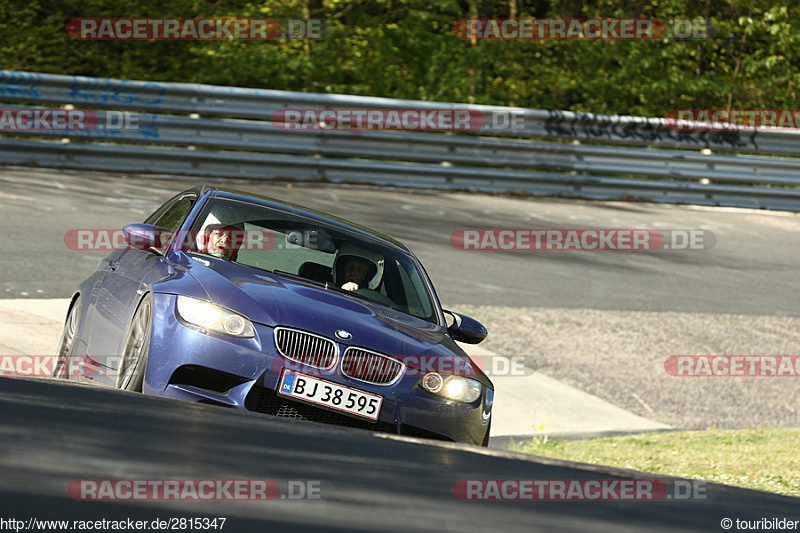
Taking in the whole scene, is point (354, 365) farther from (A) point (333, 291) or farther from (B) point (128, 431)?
(B) point (128, 431)

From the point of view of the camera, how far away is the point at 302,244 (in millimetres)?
6391

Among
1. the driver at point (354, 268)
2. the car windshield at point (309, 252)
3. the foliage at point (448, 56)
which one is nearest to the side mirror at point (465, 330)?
the car windshield at point (309, 252)

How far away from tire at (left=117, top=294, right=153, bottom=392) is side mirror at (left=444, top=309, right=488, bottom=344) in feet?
6.49

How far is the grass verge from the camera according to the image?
20.8ft

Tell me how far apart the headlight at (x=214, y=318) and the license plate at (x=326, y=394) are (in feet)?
1.03

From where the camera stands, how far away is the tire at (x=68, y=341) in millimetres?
6141

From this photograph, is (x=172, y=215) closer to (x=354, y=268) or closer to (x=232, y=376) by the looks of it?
(x=354, y=268)

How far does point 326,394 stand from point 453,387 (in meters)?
0.77

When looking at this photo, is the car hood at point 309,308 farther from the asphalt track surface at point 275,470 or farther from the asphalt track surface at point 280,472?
the asphalt track surface at point 280,472

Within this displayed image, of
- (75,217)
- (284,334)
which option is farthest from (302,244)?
(75,217)

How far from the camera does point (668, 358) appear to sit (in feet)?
31.5

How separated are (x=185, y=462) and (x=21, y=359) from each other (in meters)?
5.98

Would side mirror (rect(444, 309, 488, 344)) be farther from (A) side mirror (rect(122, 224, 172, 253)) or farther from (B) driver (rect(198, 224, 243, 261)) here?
(A) side mirror (rect(122, 224, 172, 253))

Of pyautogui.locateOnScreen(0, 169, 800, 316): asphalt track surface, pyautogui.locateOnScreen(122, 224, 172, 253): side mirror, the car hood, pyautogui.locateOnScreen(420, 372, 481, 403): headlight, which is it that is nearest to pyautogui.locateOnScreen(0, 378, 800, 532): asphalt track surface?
the car hood
